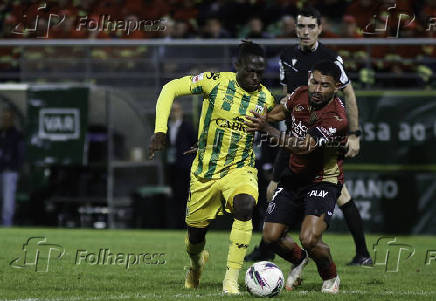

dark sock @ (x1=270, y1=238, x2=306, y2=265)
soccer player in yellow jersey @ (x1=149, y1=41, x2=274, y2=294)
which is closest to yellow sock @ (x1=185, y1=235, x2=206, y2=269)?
soccer player in yellow jersey @ (x1=149, y1=41, x2=274, y2=294)

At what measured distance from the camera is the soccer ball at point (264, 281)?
7.07 metres

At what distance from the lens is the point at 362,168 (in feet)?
46.4

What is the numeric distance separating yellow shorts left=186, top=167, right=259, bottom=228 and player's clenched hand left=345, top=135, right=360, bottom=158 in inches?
37.4

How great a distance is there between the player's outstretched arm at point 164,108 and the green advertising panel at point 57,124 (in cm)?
758

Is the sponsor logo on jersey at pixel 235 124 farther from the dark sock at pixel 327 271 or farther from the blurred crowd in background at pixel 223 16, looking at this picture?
the blurred crowd in background at pixel 223 16

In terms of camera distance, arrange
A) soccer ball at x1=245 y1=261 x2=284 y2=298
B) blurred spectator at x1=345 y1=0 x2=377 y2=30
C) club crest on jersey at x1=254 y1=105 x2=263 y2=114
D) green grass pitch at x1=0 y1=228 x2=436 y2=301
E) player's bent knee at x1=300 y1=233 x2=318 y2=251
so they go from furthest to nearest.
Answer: blurred spectator at x1=345 y1=0 x2=377 y2=30 < club crest on jersey at x1=254 y1=105 x2=263 y2=114 < player's bent knee at x1=300 y1=233 x2=318 y2=251 < green grass pitch at x1=0 y1=228 x2=436 y2=301 < soccer ball at x1=245 y1=261 x2=284 y2=298

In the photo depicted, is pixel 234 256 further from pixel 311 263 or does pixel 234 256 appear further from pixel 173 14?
pixel 173 14

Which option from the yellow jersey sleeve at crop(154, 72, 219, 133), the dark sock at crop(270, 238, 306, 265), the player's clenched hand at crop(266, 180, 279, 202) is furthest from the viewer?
the player's clenched hand at crop(266, 180, 279, 202)

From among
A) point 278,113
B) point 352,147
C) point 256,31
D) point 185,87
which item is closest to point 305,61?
point 352,147

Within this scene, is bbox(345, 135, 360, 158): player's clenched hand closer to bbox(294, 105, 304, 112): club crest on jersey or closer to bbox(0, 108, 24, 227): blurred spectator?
bbox(294, 105, 304, 112): club crest on jersey

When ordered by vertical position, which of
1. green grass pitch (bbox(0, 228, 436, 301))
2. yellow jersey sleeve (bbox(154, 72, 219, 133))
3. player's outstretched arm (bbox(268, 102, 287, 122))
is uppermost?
yellow jersey sleeve (bbox(154, 72, 219, 133))

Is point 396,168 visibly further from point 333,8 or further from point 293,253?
point 293,253

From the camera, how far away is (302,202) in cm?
787

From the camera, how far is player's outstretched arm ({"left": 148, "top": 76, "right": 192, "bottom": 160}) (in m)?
7.24
